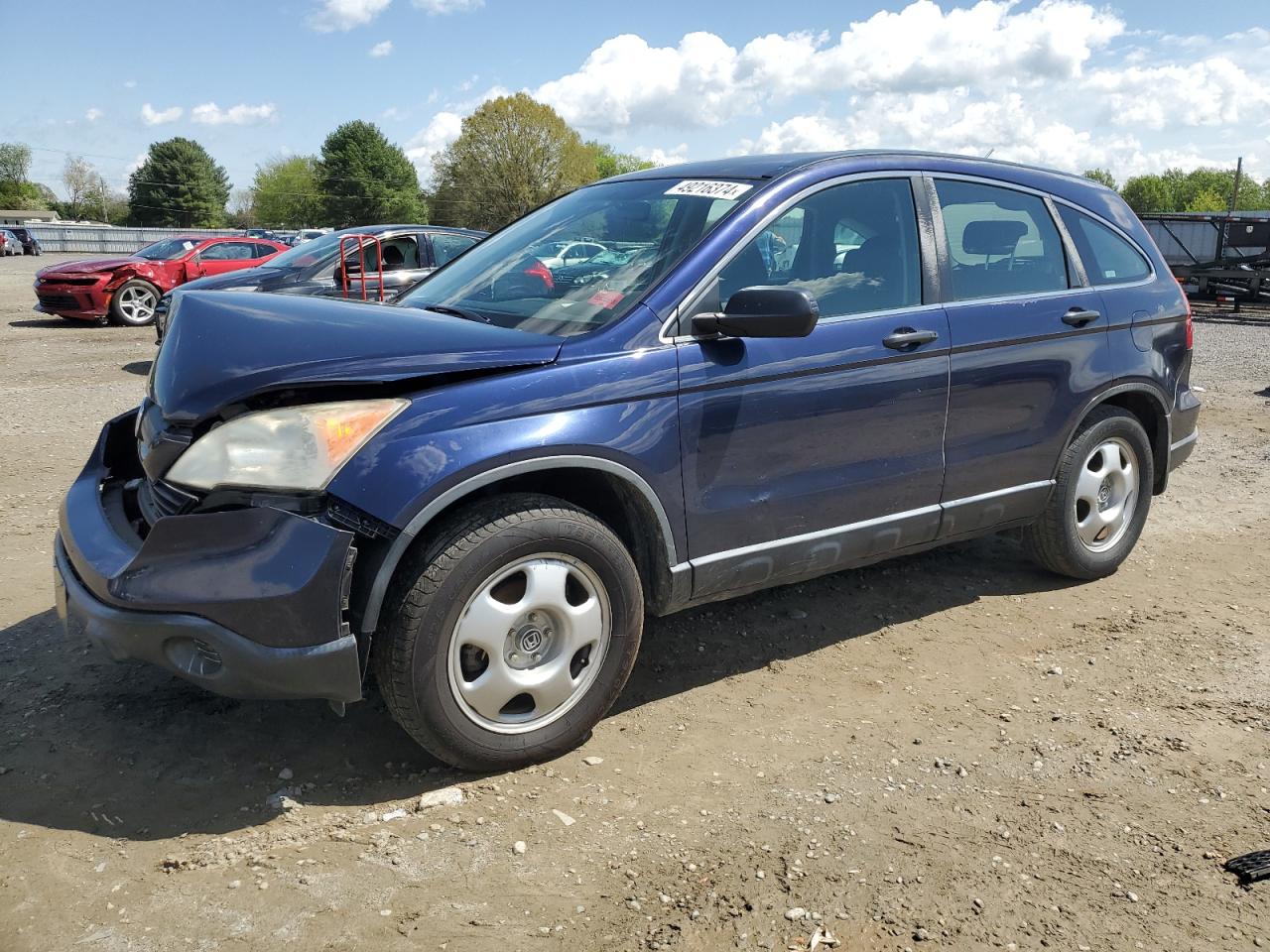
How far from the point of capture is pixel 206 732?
3318 millimetres

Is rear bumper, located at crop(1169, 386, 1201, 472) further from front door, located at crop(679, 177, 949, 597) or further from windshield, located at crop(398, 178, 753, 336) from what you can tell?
windshield, located at crop(398, 178, 753, 336)

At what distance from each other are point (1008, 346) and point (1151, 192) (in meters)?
123

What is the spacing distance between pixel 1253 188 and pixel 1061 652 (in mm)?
120120

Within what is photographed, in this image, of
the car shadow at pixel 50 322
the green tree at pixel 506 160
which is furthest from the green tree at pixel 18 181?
the car shadow at pixel 50 322

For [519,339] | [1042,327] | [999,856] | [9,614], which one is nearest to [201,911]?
[519,339]

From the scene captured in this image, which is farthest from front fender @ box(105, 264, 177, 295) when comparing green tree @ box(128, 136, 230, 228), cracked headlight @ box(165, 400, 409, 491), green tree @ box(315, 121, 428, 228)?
green tree @ box(128, 136, 230, 228)

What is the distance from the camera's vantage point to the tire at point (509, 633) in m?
2.83

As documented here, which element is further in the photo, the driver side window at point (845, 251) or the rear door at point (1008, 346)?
the rear door at point (1008, 346)

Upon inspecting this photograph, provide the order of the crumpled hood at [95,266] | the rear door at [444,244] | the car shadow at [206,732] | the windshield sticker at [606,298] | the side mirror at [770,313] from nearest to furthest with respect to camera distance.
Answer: the car shadow at [206,732] → the side mirror at [770,313] → the windshield sticker at [606,298] → the rear door at [444,244] → the crumpled hood at [95,266]

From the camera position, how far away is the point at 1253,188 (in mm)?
103812

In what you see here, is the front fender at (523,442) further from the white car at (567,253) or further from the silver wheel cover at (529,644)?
the white car at (567,253)

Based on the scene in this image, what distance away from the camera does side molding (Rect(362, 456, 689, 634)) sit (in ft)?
9.05

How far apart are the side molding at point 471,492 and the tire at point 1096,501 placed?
2.20 metres

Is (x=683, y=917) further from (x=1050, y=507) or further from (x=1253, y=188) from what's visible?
(x=1253, y=188)
